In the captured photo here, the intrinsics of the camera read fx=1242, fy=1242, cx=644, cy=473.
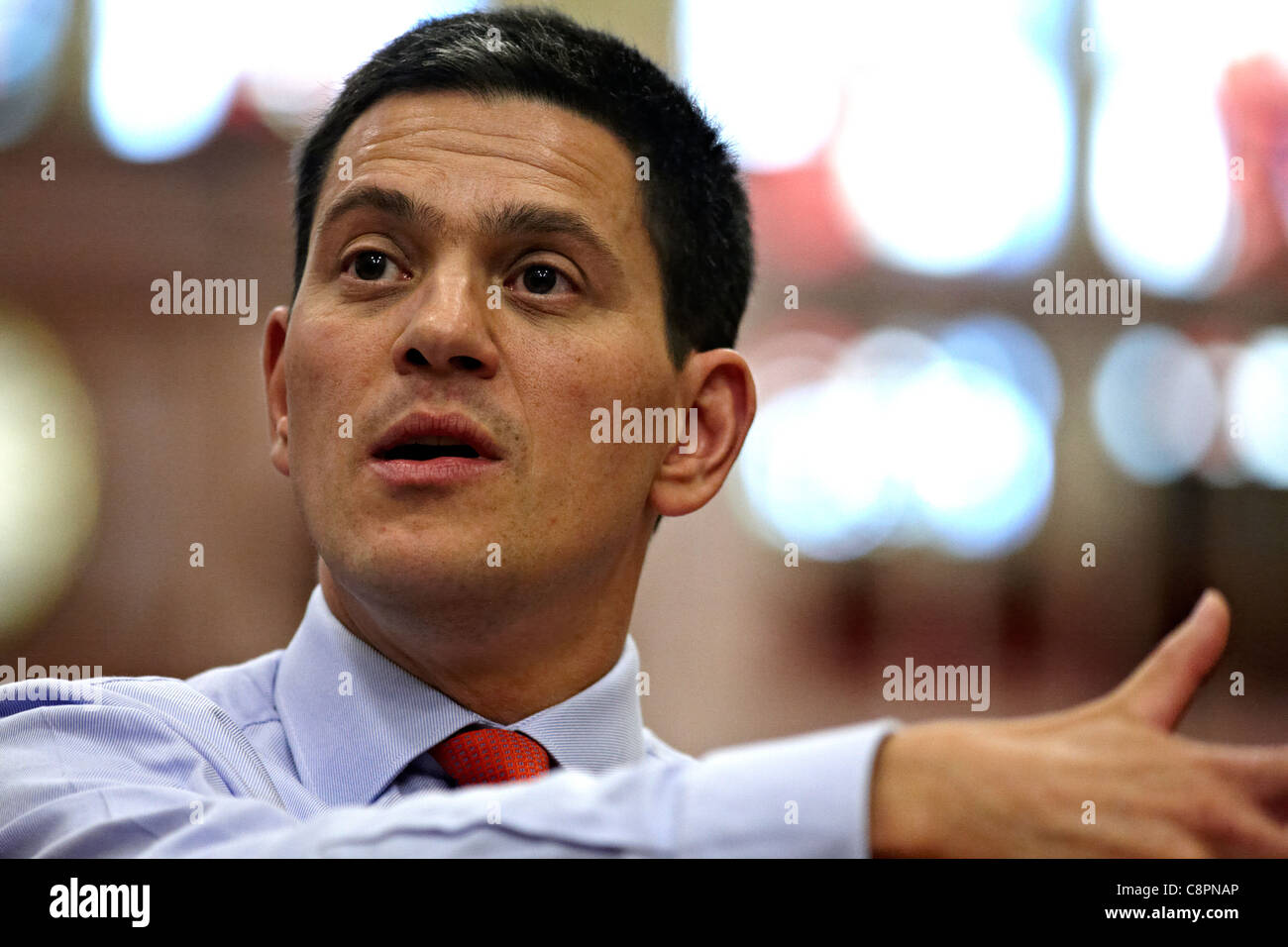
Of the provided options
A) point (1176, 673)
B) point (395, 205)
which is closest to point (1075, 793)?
point (1176, 673)

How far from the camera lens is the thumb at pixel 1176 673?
1.16 m

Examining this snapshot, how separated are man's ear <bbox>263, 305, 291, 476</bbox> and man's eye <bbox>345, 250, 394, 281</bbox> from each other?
19cm

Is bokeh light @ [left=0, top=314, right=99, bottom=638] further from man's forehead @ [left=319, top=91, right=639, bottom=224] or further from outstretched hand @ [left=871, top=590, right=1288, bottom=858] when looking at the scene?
outstretched hand @ [left=871, top=590, right=1288, bottom=858]

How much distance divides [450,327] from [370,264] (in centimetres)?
25

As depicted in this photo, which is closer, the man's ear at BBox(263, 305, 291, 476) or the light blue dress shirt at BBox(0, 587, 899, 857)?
the light blue dress shirt at BBox(0, 587, 899, 857)

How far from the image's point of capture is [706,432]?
6.52ft

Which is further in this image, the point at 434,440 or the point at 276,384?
the point at 276,384

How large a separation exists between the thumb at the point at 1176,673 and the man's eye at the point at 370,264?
1096mm

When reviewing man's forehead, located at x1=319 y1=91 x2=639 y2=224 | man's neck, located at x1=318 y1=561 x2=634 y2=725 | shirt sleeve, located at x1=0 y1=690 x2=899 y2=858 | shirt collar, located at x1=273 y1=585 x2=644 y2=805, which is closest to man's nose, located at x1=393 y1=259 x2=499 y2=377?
man's forehead, located at x1=319 y1=91 x2=639 y2=224

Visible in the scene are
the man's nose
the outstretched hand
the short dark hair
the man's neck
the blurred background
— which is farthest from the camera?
the blurred background

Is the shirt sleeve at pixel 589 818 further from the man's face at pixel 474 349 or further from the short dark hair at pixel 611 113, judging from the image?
the short dark hair at pixel 611 113

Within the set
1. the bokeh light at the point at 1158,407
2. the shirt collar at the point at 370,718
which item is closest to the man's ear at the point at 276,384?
the shirt collar at the point at 370,718

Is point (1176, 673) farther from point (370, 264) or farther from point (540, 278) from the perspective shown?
point (370, 264)

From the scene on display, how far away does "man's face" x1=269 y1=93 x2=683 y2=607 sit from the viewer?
5.22 ft
